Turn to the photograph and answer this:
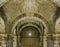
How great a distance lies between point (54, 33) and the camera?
13883 millimetres

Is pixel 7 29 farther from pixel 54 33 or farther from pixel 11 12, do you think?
pixel 54 33

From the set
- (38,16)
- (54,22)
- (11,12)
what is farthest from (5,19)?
(54,22)

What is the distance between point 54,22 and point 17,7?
9.08 feet

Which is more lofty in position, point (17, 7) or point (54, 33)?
point (17, 7)

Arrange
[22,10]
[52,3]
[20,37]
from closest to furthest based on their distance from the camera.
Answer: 1. [52,3]
2. [22,10]
3. [20,37]

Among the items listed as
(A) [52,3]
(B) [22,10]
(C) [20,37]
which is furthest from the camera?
(C) [20,37]

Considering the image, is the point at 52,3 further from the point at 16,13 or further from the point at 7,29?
the point at 7,29

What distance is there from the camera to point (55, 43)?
45.2ft

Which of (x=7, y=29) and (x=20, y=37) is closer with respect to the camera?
(x=7, y=29)

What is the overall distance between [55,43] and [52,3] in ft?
9.33

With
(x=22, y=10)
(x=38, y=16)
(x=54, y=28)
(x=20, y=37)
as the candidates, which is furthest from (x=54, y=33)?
(x=20, y=37)

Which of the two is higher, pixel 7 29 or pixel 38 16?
pixel 38 16

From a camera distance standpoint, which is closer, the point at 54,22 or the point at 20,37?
the point at 54,22

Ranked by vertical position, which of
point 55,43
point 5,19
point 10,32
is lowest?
point 55,43
